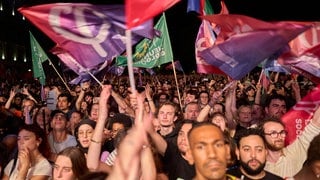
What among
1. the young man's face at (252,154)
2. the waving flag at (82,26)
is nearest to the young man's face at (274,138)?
the young man's face at (252,154)

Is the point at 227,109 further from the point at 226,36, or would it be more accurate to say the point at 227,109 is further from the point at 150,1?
the point at 150,1

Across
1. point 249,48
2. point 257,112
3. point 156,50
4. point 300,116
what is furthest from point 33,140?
point 156,50

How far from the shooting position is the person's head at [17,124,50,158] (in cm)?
572

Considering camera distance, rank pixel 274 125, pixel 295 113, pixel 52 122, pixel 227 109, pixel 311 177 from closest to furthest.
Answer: pixel 311 177 → pixel 274 125 → pixel 295 113 → pixel 52 122 → pixel 227 109

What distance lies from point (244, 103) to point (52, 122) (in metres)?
2.80

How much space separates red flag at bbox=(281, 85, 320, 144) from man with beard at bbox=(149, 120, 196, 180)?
4.69 feet

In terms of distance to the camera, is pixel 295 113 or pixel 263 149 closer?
pixel 263 149

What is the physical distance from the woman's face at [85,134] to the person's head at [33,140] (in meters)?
0.35

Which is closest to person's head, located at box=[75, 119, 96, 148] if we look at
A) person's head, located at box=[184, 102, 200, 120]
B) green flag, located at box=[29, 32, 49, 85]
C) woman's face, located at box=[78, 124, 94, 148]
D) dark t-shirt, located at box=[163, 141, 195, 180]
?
woman's face, located at box=[78, 124, 94, 148]

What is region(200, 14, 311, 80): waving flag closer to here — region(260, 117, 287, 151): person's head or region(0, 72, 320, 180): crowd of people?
region(0, 72, 320, 180): crowd of people

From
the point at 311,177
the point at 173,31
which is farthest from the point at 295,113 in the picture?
the point at 173,31

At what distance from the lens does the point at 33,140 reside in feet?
18.9

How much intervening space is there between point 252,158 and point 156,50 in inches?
309

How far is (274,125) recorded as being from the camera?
562 centimetres
